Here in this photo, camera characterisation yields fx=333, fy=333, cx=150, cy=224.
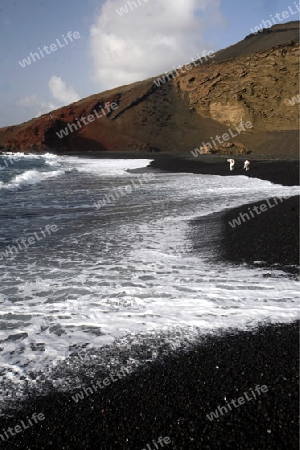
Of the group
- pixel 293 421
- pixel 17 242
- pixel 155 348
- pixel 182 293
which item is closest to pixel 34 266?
pixel 17 242

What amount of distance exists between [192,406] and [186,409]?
6cm

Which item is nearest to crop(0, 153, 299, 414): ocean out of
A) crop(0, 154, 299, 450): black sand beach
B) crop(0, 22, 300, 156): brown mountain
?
crop(0, 154, 299, 450): black sand beach

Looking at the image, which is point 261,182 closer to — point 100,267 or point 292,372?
point 100,267

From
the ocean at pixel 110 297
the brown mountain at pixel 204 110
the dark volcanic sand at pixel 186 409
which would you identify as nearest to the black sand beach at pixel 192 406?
the dark volcanic sand at pixel 186 409

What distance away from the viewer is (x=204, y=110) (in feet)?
199

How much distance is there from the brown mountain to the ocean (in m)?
36.9

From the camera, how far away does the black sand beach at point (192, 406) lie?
257cm

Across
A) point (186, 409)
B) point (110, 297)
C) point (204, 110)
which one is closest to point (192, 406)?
point (186, 409)

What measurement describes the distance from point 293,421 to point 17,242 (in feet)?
23.1

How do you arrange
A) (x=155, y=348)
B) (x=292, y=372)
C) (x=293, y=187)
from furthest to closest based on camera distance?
(x=293, y=187)
(x=155, y=348)
(x=292, y=372)

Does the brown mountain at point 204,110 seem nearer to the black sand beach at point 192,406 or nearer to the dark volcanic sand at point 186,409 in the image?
the black sand beach at point 192,406

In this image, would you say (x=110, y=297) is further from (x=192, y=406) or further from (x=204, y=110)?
(x=204, y=110)

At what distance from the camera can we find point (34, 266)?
644 centimetres

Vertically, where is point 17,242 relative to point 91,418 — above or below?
above
